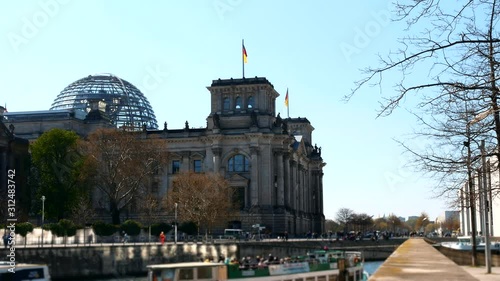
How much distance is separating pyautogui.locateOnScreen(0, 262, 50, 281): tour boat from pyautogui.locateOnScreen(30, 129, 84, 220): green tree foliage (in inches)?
2220

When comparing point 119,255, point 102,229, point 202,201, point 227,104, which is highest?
point 227,104

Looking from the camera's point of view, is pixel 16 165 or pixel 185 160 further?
pixel 185 160

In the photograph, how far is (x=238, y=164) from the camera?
128m

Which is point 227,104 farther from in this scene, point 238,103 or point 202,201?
point 202,201

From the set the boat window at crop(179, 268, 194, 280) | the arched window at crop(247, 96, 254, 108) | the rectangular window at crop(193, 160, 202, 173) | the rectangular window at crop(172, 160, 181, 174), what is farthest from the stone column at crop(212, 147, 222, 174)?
the boat window at crop(179, 268, 194, 280)

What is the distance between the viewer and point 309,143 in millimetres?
172750

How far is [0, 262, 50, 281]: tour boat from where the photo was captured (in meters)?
41.8

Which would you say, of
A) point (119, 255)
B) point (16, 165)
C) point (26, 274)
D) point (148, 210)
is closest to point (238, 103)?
point (148, 210)

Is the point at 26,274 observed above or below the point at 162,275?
below

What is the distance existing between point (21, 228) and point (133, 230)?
19616 mm

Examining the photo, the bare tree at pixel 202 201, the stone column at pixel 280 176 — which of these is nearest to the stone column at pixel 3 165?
the bare tree at pixel 202 201

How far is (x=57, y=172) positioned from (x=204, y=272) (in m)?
67.0

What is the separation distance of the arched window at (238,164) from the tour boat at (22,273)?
84.9 metres

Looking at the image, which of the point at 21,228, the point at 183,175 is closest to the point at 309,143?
the point at 183,175
